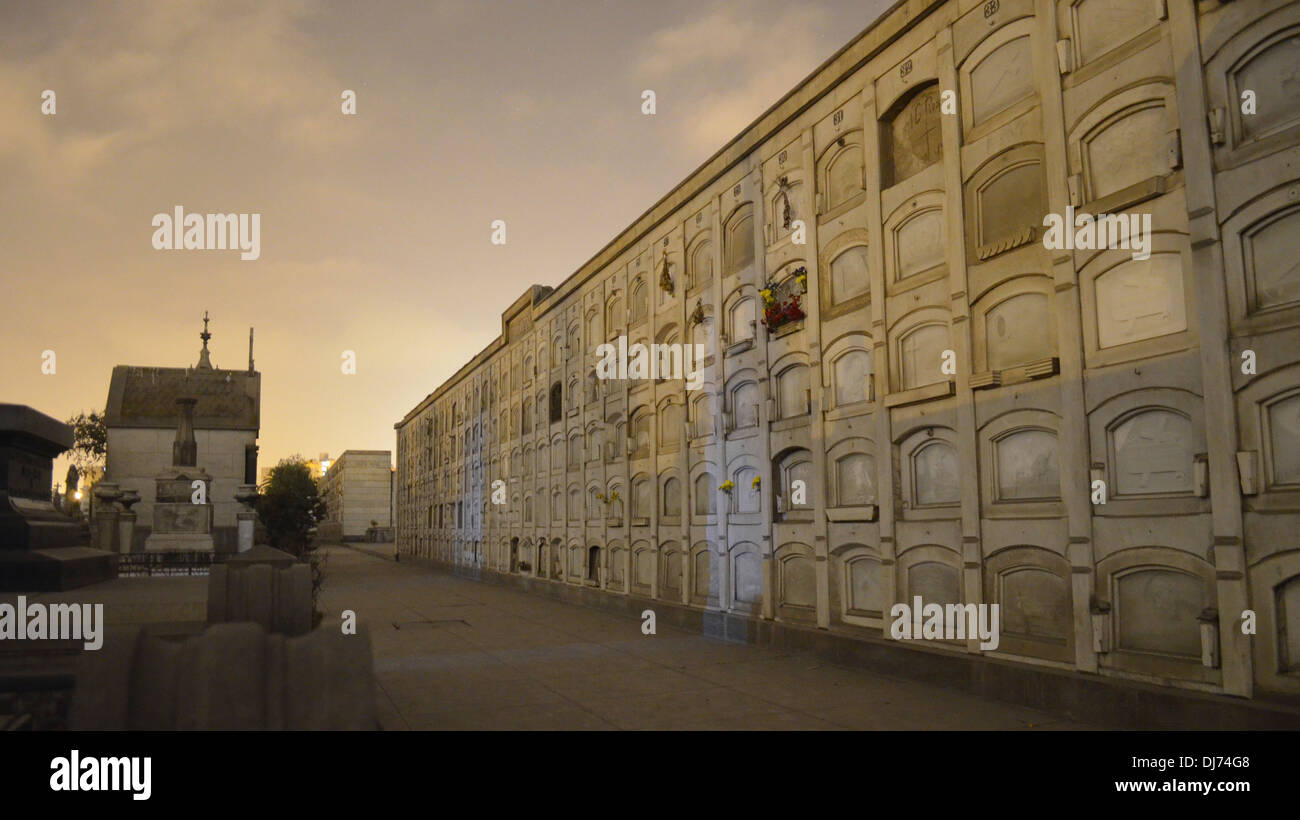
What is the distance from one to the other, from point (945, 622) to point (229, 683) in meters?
10.1

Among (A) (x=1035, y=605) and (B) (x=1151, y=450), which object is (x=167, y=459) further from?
(B) (x=1151, y=450)

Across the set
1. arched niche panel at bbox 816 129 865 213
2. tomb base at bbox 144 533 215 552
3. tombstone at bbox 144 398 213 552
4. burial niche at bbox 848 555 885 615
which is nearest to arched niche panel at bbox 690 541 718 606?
burial niche at bbox 848 555 885 615

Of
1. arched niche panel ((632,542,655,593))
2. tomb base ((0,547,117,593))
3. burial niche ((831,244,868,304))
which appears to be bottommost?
arched niche panel ((632,542,655,593))

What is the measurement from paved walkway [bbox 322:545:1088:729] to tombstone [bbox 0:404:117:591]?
13.0ft

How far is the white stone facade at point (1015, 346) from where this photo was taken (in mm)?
8953

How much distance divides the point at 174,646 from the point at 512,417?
1209 inches

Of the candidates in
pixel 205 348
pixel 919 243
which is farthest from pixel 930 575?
pixel 205 348

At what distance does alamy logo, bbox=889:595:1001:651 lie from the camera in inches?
468

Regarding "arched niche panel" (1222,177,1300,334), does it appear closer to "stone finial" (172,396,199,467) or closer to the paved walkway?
the paved walkway

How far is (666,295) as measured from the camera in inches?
883

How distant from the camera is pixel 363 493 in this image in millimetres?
105875

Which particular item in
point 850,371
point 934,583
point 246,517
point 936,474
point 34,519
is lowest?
point 934,583
